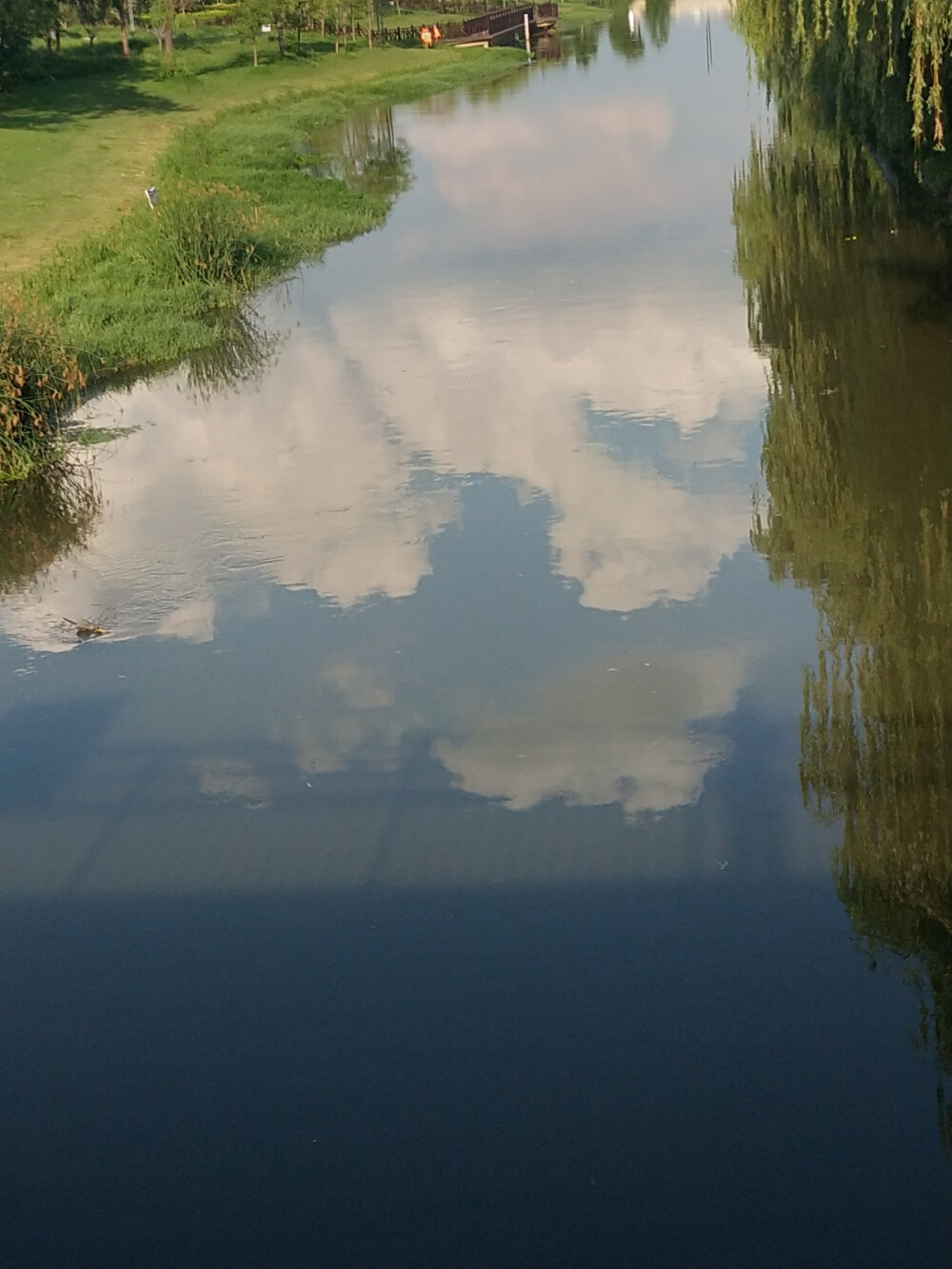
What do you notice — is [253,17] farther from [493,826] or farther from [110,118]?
[493,826]

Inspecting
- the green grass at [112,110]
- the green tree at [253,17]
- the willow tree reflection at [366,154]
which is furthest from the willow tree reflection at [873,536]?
the green tree at [253,17]

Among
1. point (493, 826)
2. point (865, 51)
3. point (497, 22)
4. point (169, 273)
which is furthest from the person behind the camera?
point (497, 22)

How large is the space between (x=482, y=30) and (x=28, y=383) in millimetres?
58616

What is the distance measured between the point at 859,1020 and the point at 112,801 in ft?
14.4

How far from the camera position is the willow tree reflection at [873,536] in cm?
751

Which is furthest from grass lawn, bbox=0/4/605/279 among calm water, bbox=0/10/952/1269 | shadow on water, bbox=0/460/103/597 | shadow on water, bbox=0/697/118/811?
shadow on water, bbox=0/697/118/811

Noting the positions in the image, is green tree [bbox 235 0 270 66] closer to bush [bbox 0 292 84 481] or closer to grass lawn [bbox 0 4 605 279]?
grass lawn [bbox 0 4 605 279]

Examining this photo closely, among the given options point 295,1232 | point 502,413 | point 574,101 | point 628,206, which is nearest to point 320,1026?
point 295,1232

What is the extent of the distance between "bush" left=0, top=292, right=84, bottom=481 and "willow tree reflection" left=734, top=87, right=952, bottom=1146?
681 centimetres

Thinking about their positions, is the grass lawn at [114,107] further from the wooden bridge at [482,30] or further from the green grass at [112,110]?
the wooden bridge at [482,30]

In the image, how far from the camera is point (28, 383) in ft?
50.5

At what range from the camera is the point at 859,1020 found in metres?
6.66

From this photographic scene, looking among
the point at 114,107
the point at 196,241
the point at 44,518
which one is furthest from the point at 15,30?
the point at 44,518

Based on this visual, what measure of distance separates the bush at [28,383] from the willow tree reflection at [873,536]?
6.81 meters
